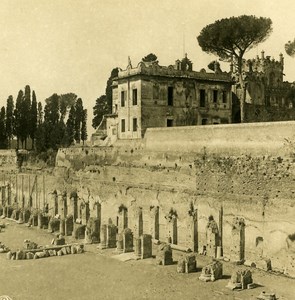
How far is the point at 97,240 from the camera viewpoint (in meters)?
22.5

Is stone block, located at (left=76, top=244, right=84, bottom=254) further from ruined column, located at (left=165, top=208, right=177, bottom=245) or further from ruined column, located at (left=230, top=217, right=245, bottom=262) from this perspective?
ruined column, located at (left=230, top=217, right=245, bottom=262)

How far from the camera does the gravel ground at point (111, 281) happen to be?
584 inches

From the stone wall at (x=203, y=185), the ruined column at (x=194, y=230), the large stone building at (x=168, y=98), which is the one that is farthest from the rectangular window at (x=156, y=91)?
the ruined column at (x=194, y=230)

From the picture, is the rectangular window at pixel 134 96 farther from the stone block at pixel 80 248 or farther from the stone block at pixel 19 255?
the stone block at pixel 19 255

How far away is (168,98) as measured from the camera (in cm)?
2853

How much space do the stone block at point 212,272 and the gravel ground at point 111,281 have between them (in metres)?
0.19

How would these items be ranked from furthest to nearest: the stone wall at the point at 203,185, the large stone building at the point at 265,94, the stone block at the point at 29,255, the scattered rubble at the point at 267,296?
the large stone building at the point at 265,94 < the stone block at the point at 29,255 < the stone wall at the point at 203,185 < the scattered rubble at the point at 267,296

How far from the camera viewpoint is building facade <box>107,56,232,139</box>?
91.1ft

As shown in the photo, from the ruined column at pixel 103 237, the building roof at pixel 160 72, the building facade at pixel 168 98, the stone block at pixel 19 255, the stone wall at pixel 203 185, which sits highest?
the building roof at pixel 160 72

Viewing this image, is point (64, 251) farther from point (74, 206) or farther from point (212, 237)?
point (74, 206)

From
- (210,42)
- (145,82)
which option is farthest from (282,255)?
(210,42)

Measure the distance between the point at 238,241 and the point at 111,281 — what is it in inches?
197

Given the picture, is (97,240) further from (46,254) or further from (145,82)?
(145,82)

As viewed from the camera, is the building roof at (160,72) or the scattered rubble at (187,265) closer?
the scattered rubble at (187,265)
